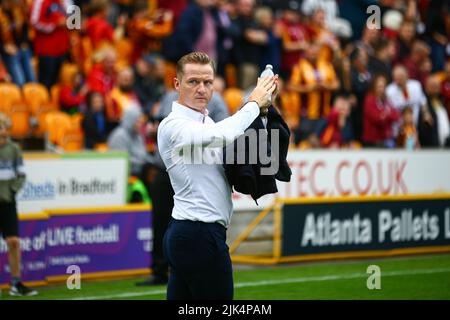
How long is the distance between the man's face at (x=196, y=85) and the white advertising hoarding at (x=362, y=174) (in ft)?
27.0

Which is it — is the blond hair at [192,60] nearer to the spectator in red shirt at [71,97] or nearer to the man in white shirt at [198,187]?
the man in white shirt at [198,187]

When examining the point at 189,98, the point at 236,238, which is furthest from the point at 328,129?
the point at 189,98

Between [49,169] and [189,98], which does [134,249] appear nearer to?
[49,169]

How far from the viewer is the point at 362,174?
16.6 metres

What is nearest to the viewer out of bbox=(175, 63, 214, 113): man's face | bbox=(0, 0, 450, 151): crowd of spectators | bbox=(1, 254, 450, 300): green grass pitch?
bbox=(175, 63, 214, 113): man's face

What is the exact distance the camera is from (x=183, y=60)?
6637mm

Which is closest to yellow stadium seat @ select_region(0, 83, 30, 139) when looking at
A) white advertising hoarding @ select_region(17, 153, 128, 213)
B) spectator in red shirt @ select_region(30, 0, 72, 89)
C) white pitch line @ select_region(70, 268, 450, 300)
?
spectator in red shirt @ select_region(30, 0, 72, 89)

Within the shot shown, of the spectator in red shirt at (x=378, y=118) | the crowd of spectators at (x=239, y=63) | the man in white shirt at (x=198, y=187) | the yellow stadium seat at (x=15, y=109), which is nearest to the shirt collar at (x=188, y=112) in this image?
the man in white shirt at (x=198, y=187)

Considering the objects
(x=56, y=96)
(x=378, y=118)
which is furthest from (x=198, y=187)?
(x=378, y=118)

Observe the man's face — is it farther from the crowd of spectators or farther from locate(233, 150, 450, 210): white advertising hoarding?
the crowd of spectators

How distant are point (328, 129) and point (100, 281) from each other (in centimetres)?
667

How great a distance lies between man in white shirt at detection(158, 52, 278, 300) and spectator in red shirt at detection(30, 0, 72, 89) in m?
10.5

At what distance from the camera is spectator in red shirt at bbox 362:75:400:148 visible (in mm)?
18344

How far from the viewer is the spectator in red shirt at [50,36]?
16.7 m
